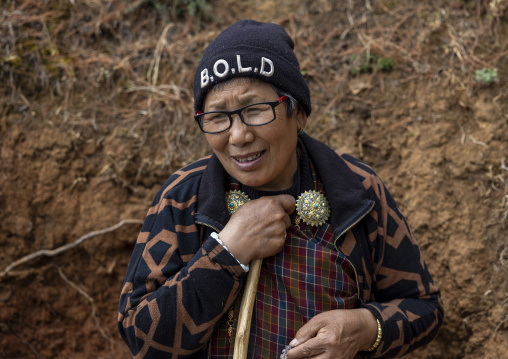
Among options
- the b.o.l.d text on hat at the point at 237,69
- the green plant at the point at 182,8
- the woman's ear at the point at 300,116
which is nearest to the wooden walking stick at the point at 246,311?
the woman's ear at the point at 300,116

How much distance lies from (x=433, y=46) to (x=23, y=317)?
3.56 m

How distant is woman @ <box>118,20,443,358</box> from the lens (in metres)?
1.99

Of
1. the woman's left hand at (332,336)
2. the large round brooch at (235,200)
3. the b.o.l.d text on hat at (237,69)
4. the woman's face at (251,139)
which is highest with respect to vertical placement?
the b.o.l.d text on hat at (237,69)

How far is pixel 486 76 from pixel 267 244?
2.24 m

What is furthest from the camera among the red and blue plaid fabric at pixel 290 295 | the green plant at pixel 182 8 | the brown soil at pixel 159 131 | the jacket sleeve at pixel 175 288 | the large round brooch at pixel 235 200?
the green plant at pixel 182 8

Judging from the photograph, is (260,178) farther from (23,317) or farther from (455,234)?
(23,317)

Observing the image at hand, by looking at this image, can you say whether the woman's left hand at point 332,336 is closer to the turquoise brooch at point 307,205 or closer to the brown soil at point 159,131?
the turquoise brooch at point 307,205

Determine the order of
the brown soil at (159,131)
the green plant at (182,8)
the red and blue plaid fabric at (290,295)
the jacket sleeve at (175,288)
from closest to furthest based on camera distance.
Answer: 1. the jacket sleeve at (175,288)
2. the red and blue plaid fabric at (290,295)
3. the brown soil at (159,131)
4. the green plant at (182,8)

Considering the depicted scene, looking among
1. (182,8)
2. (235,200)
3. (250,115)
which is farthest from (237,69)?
(182,8)

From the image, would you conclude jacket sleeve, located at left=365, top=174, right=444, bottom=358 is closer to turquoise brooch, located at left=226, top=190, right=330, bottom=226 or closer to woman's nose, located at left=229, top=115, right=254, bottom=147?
turquoise brooch, located at left=226, top=190, right=330, bottom=226

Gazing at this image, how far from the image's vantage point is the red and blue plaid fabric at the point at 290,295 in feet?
6.88

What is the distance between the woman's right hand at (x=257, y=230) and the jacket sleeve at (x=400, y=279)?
43 centimetres

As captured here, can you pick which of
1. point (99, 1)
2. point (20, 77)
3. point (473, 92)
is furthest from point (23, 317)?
point (473, 92)

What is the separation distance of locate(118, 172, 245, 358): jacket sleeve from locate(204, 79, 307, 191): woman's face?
28 cm
